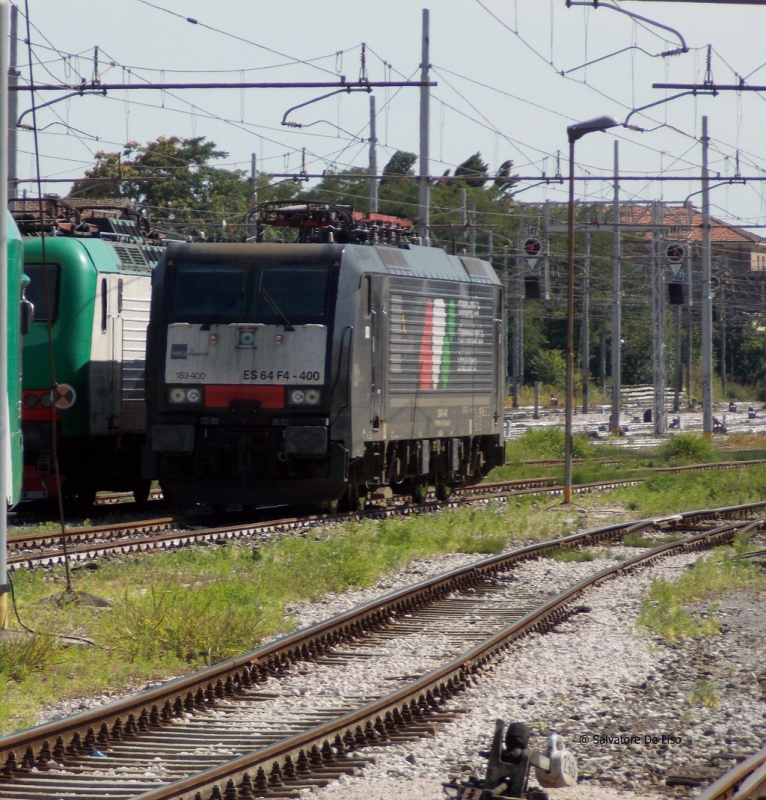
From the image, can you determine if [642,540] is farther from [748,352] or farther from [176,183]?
[748,352]

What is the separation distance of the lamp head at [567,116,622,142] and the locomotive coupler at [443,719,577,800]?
546 inches

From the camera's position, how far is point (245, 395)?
637 inches

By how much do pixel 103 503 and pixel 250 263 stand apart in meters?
5.45

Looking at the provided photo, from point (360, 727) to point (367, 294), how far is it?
1011 cm

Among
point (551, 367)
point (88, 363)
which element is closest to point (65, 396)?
point (88, 363)

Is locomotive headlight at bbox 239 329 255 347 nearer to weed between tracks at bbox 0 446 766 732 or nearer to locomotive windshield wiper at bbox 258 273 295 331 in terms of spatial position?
locomotive windshield wiper at bbox 258 273 295 331

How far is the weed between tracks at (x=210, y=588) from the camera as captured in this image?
8.05 m

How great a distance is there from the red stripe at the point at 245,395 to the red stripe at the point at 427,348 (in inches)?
110

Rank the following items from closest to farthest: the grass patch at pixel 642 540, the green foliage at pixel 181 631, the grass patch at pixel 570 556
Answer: the green foliage at pixel 181 631 → the grass patch at pixel 570 556 → the grass patch at pixel 642 540

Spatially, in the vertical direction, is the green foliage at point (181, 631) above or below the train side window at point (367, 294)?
below

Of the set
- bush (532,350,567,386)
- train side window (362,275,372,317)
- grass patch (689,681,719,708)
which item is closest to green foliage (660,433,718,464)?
train side window (362,275,372,317)

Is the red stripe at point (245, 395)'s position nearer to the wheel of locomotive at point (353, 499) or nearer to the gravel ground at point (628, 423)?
the wheel of locomotive at point (353, 499)

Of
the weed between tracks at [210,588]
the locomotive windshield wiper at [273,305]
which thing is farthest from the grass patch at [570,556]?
the locomotive windshield wiper at [273,305]

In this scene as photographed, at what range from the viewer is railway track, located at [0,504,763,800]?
588 cm
